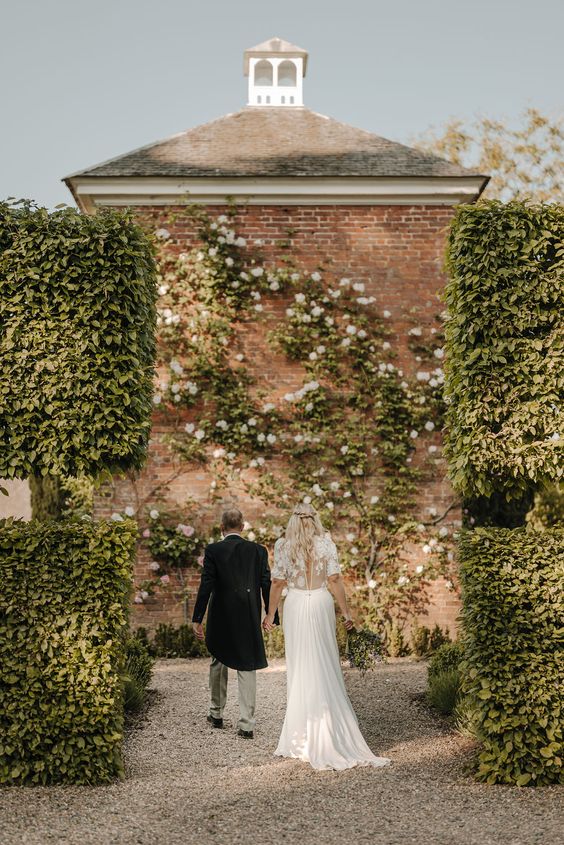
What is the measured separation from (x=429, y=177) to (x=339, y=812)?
8.93 metres

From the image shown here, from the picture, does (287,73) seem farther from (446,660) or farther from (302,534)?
(302,534)

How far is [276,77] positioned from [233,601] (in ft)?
34.4

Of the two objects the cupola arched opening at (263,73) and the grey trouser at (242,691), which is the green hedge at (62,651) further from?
the cupola arched opening at (263,73)

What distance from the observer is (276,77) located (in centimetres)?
1486

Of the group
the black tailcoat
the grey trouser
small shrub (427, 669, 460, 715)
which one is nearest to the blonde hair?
the black tailcoat

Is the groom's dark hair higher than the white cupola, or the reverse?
the white cupola

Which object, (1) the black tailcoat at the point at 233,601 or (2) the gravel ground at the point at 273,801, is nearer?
(2) the gravel ground at the point at 273,801

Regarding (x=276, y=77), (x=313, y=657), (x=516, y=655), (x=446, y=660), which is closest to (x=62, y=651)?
(x=313, y=657)

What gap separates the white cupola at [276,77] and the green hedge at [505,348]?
9.00 m

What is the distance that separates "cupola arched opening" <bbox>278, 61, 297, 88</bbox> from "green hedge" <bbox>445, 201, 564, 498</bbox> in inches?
359

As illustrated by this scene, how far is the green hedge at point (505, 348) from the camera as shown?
638 centimetres

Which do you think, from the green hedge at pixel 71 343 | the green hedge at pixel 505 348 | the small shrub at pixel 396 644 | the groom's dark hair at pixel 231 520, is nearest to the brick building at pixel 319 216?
the small shrub at pixel 396 644

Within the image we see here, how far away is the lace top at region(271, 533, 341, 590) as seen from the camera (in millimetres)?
6730

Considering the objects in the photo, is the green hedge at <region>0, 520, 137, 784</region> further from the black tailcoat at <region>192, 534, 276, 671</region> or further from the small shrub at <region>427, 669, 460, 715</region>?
the small shrub at <region>427, 669, 460, 715</region>
